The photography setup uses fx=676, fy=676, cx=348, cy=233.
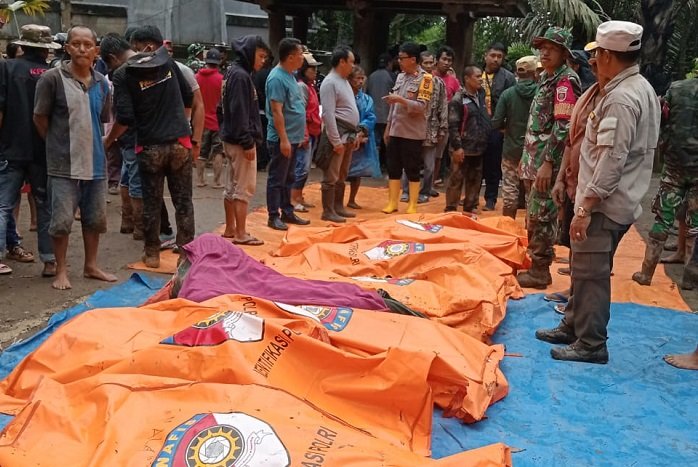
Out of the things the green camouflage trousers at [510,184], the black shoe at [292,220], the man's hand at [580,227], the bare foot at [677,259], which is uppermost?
the man's hand at [580,227]

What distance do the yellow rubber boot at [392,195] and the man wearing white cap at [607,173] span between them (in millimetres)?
4092

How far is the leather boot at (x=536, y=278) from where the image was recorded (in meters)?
5.24

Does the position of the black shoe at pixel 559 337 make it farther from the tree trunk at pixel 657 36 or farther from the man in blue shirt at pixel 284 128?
the tree trunk at pixel 657 36

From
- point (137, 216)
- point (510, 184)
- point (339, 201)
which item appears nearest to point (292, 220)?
point (339, 201)

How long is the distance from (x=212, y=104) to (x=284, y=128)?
2.60m

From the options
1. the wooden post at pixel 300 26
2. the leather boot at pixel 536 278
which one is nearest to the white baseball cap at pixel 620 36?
the leather boot at pixel 536 278

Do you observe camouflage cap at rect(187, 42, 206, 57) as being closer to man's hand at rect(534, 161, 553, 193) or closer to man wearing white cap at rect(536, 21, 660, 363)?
man's hand at rect(534, 161, 553, 193)

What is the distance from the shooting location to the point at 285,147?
646 cm

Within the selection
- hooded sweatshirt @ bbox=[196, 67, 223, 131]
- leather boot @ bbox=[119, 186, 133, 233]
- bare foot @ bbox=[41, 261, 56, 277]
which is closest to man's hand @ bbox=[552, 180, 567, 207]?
bare foot @ bbox=[41, 261, 56, 277]

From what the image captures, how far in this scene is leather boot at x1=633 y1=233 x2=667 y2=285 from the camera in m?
5.32

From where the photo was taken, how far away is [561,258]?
622 centimetres

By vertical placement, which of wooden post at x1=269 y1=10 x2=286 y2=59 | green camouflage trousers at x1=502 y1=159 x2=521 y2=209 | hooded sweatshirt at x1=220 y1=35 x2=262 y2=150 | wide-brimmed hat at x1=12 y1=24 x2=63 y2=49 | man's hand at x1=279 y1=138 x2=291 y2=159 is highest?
wooden post at x1=269 y1=10 x2=286 y2=59

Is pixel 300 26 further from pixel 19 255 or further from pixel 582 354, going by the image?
pixel 582 354

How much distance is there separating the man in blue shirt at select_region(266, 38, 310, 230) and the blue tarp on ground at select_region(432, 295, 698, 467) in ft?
10.1
